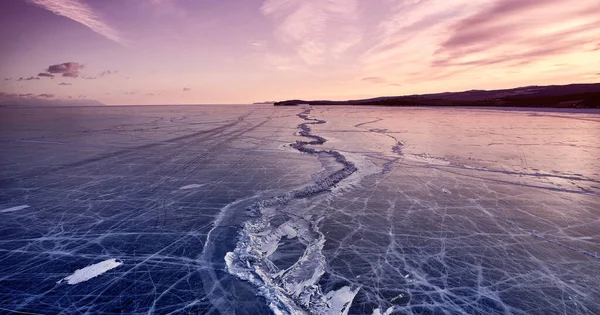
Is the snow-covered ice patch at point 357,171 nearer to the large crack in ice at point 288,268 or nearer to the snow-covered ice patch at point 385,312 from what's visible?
the large crack in ice at point 288,268

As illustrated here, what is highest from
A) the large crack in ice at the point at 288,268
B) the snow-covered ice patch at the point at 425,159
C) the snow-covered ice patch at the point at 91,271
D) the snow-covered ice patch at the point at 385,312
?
the snow-covered ice patch at the point at 425,159

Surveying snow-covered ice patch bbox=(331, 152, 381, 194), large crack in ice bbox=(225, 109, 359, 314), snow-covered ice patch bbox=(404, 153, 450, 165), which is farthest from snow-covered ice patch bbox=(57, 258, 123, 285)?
snow-covered ice patch bbox=(404, 153, 450, 165)

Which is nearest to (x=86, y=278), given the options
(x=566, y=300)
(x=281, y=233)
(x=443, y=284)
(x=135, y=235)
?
(x=135, y=235)

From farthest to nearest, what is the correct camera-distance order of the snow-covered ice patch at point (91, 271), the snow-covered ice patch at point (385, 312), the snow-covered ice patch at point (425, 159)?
the snow-covered ice patch at point (425, 159), the snow-covered ice patch at point (91, 271), the snow-covered ice patch at point (385, 312)

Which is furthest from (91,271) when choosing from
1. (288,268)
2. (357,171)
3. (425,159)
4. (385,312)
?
(425,159)

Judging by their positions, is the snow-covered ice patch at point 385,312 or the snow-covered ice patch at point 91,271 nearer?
the snow-covered ice patch at point 385,312

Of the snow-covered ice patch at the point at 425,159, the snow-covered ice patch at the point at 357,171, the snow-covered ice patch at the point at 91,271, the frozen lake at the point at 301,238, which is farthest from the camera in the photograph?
the snow-covered ice patch at the point at 425,159

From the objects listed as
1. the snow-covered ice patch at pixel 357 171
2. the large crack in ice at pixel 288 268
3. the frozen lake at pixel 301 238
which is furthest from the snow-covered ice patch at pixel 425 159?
the large crack in ice at pixel 288 268

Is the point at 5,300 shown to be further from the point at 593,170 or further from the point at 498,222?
the point at 593,170
